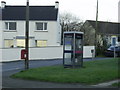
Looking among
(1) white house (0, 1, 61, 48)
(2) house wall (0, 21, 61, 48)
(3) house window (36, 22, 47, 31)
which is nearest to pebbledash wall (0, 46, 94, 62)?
(2) house wall (0, 21, 61, 48)

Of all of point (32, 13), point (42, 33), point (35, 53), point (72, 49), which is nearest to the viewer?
point (72, 49)

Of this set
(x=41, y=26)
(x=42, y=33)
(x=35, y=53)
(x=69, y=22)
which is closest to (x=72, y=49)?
(x=35, y=53)

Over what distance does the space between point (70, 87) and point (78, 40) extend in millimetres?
8427

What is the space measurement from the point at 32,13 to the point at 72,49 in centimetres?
2855

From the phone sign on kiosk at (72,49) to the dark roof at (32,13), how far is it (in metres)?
25.3

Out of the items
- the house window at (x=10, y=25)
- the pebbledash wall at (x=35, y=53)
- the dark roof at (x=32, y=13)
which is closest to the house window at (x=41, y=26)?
the dark roof at (x=32, y=13)

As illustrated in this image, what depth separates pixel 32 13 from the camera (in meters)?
47.3

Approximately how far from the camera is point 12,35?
46.0 m

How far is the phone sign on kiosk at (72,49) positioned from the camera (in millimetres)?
19688

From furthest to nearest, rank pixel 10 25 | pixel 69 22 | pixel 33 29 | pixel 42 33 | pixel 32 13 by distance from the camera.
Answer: pixel 69 22, pixel 32 13, pixel 10 25, pixel 33 29, pixel 42 33

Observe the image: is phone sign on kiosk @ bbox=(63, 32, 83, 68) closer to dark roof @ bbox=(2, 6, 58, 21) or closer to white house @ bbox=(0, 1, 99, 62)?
white house @ bbox=(0, 1, 99, 62)

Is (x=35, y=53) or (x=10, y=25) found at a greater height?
(x=10, y=25)

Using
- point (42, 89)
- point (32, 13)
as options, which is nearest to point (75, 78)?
point (42, 89)

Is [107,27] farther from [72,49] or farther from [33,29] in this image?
[72,49]
